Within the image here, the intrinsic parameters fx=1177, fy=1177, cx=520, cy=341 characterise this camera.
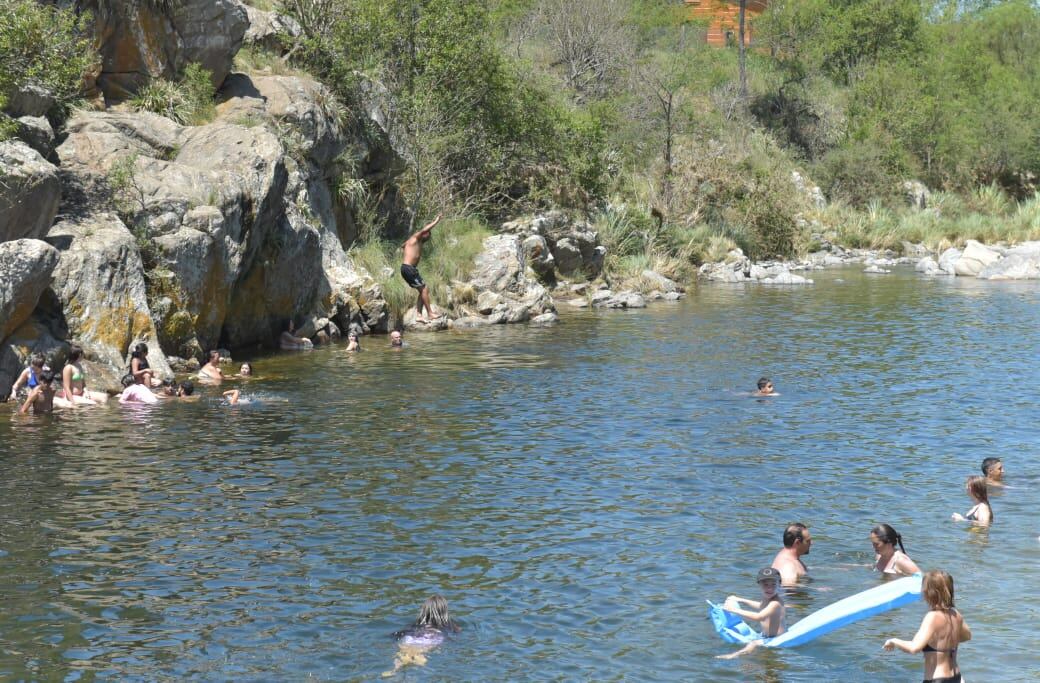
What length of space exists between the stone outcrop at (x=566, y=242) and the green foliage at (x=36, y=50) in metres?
16.8

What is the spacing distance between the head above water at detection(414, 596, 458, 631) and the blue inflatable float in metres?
2.51

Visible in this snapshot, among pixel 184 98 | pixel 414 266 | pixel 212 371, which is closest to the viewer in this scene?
pixel 212 371

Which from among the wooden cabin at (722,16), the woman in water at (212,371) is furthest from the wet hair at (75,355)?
the wooden cabin at (722,16)

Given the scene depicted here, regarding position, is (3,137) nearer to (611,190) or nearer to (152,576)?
(152,576)

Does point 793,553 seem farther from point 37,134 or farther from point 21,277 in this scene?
point 37,134

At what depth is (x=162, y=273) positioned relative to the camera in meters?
24.4

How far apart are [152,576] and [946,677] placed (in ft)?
25.8

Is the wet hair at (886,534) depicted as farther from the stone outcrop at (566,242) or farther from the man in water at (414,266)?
the stone outcrop at (566,242)

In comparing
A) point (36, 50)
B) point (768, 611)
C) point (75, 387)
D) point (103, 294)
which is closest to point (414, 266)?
point (103, 294)

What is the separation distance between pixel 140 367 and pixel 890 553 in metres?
14.5

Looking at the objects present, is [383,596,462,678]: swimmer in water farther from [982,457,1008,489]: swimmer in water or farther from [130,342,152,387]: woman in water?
[130,342,152,387]: woman in water

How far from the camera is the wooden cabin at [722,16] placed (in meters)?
82.9

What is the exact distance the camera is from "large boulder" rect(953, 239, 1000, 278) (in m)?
47.8

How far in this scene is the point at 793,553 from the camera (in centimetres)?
1243
